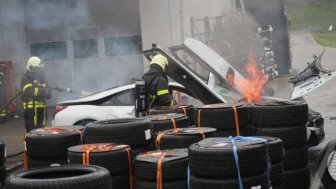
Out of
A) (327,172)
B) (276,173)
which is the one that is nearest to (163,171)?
(276,173)

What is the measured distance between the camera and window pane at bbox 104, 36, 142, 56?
18.2 m

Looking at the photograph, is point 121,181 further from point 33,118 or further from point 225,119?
point 33,118

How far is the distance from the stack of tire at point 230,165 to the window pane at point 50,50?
1468 cm

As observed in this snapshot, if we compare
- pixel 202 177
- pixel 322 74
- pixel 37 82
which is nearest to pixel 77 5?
pixel 37 82

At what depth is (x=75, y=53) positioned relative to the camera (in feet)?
60.8

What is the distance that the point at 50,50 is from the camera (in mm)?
18766

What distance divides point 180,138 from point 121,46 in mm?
13084

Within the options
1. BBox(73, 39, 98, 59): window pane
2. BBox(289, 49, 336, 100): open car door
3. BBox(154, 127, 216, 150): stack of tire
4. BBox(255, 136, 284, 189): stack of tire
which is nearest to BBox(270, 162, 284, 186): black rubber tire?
BBox(255, 136, 284, 189): stack of tire

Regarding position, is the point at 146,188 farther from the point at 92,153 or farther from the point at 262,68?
the point at 262,68

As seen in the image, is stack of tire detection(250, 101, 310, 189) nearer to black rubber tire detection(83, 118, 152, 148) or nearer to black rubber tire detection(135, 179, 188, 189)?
black rubber tire detection(83, 118, 152, 148)

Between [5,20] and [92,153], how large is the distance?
14.3 meters

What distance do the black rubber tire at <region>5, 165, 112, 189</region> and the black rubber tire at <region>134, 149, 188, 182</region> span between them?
893mm

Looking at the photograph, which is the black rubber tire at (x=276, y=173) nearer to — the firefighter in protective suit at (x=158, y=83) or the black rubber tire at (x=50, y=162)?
the black rubber tire at (x=50, y=162)

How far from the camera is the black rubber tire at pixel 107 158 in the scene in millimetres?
5059
